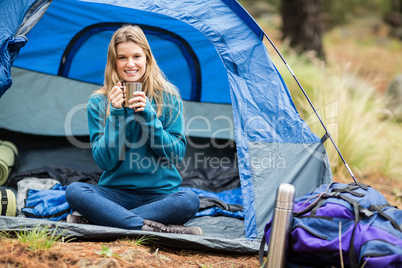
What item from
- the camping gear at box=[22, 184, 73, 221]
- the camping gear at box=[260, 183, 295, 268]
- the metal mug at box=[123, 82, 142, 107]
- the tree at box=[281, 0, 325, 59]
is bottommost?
the camping gear at box=[22, 184, 73, 221]

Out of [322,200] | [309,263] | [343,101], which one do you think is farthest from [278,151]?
[343,101]

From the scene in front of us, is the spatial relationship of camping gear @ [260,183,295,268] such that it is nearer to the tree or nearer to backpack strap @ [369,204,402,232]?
backpack strap @ [369,204,402,232]

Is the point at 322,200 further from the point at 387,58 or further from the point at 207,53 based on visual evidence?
the point at 387,58

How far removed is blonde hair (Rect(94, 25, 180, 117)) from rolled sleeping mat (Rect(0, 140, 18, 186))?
1.22 m

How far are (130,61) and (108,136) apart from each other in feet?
1.59

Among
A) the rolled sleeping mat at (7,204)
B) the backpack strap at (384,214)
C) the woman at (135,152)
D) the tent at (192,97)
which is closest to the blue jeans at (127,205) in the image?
the woman at (135,152)

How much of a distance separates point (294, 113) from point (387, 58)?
32.5 ft

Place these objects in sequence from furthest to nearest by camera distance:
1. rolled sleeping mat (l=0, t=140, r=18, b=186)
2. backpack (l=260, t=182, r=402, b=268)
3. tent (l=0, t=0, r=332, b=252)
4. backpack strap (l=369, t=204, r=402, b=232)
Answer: rolled sleeping mat (l=0, t=140, r=18, b=186) < tent (l=0, t=0, r=332, b=252) < backpack strap (l=369, t=204, r=402, b=232) < backpack (l=260, t=182, r=402, b=268)

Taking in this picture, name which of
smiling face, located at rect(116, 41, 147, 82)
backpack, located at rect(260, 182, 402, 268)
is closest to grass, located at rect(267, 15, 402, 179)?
backpack, located at rect(260, 182, 402, 268)

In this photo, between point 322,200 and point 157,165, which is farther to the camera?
point 157,165

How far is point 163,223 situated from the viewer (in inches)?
107

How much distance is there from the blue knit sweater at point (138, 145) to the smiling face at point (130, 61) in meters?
0.20

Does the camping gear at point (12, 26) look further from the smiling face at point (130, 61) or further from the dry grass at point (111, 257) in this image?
the dry grass at point (111, 257)

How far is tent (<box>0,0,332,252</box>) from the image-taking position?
2.72 metres
